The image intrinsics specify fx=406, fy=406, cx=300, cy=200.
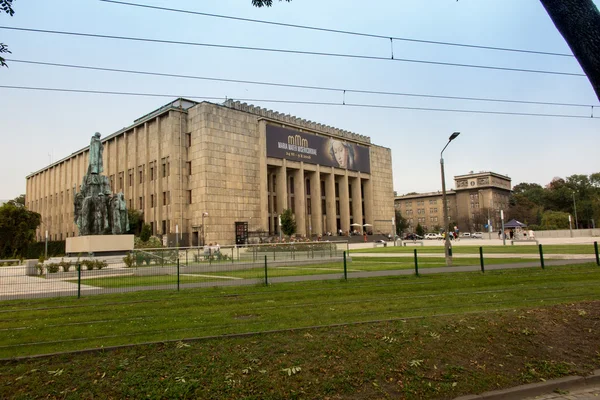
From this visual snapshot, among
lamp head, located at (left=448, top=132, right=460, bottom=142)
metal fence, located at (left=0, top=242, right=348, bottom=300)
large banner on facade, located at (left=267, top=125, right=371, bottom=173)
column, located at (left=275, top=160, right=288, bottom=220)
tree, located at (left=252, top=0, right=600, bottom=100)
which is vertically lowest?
metal fence, located at (left=0, top=242, right=348, bottom=300)

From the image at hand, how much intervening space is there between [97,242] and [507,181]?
7041 inches

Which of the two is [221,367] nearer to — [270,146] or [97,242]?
[97,242]

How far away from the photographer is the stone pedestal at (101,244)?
112 ft

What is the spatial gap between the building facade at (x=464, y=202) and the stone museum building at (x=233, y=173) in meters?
67.7

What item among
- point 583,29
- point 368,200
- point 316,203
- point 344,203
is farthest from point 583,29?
point 368,200

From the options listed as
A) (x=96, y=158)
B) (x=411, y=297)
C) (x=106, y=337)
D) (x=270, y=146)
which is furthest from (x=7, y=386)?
(x=270, y=146)

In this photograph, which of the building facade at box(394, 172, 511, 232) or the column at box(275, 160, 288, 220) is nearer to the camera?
the column at box(275, 160, 288, 220)

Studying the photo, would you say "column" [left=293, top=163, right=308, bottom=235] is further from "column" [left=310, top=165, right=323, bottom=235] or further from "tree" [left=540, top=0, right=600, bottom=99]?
"tree" [left=540, top=0, right=600, bottom=99]

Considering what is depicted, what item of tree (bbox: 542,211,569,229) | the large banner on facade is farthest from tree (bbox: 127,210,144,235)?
tree (bbox: 542,211,569,229)

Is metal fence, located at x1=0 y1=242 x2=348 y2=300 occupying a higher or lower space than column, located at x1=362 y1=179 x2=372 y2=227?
lower

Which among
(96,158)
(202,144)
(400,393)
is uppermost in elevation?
(202,144)

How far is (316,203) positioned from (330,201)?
4.44 metres

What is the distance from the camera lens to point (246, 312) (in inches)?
397

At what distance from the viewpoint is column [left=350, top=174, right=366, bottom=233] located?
93.0 m
